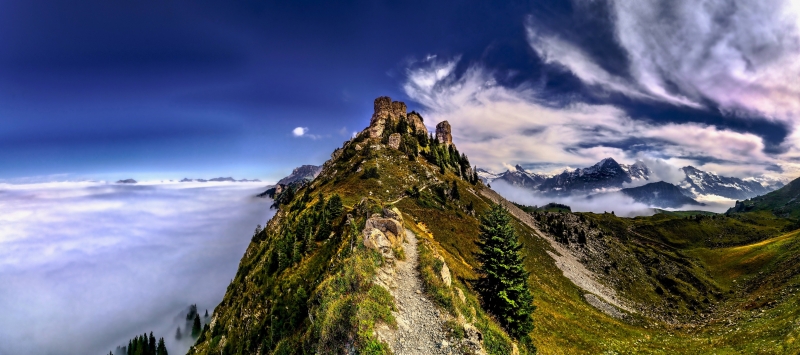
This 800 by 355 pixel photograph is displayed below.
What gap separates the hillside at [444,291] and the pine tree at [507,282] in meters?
1.29

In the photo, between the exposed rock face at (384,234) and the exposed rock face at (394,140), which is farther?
the exposed rock face at (394,140)

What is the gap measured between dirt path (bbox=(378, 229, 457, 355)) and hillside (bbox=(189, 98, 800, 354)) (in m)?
0.10

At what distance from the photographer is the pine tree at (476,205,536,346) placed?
28.1 meters

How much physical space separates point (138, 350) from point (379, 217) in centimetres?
19077

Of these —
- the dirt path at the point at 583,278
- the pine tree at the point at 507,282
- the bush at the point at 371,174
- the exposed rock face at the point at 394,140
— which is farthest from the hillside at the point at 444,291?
the exposed rock face at the point at 394,140

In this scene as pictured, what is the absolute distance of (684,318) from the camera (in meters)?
74.8

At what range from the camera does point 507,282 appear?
27953mm

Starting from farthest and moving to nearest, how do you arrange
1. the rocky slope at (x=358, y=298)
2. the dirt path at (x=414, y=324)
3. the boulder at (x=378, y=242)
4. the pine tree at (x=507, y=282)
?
the boulder at (x=378, y=242)
the pine tree at (x=507, y=282)
the rocky slope at (x=358, y=298)
the dirt path at (x=414, y=324)

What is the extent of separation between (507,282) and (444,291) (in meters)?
6.29

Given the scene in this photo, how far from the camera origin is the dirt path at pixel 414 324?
20.1m

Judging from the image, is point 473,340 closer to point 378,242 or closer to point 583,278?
point 378,242

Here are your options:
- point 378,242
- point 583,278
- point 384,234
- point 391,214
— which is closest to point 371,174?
point 391,214

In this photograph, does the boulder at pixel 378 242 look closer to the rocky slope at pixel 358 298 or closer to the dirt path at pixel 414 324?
the rocky slope at pixel 358 298

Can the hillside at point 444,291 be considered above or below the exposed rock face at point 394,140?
below
